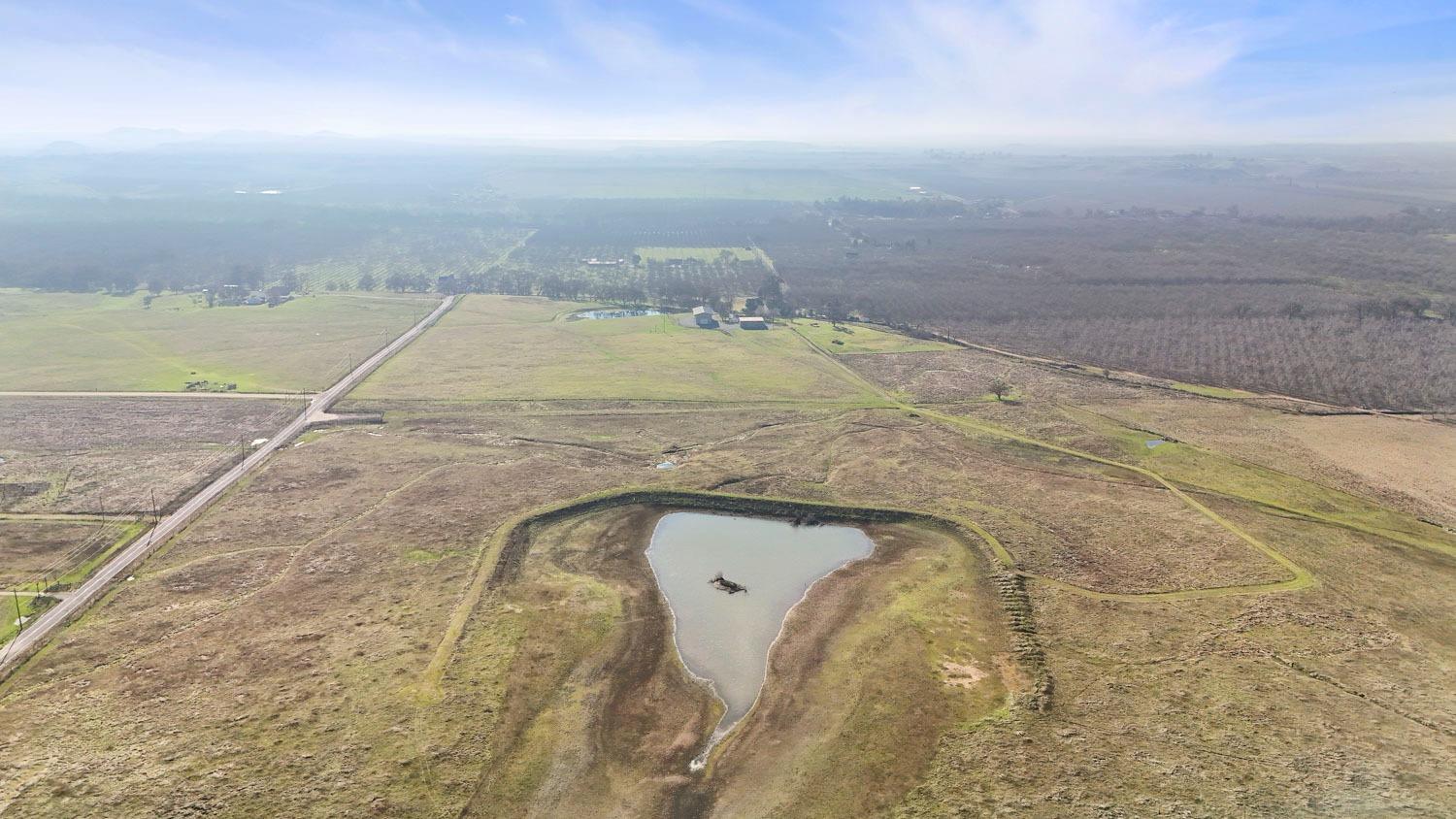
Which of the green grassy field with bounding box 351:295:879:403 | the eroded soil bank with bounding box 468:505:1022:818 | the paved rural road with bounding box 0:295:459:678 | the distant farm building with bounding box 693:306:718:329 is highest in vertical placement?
the distant farm building with bounding box 693:306:718:329

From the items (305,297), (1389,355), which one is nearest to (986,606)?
(1389,355)

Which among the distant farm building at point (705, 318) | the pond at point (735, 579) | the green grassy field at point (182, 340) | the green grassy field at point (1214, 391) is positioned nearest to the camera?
the pond at point (735, 579)

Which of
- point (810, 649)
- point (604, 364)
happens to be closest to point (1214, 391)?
point (810, 649)

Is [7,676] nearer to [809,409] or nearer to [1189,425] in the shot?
[809,409]

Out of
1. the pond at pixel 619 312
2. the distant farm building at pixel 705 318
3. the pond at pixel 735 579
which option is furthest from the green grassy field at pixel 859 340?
the pond at pixel 735 579

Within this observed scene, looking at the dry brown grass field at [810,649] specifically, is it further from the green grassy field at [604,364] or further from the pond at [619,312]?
the pond at [619,312]

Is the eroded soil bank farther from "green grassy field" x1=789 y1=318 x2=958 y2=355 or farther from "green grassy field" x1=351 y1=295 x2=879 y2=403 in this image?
"green grassy field" x1=789 y1=318 x2=958 y2=355

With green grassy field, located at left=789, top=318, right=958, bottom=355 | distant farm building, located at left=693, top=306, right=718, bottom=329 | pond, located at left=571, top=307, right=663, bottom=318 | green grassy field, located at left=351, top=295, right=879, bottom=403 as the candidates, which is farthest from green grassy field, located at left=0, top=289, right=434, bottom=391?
green grassy field, located at left=789, top=318, right=958, bottom=355
